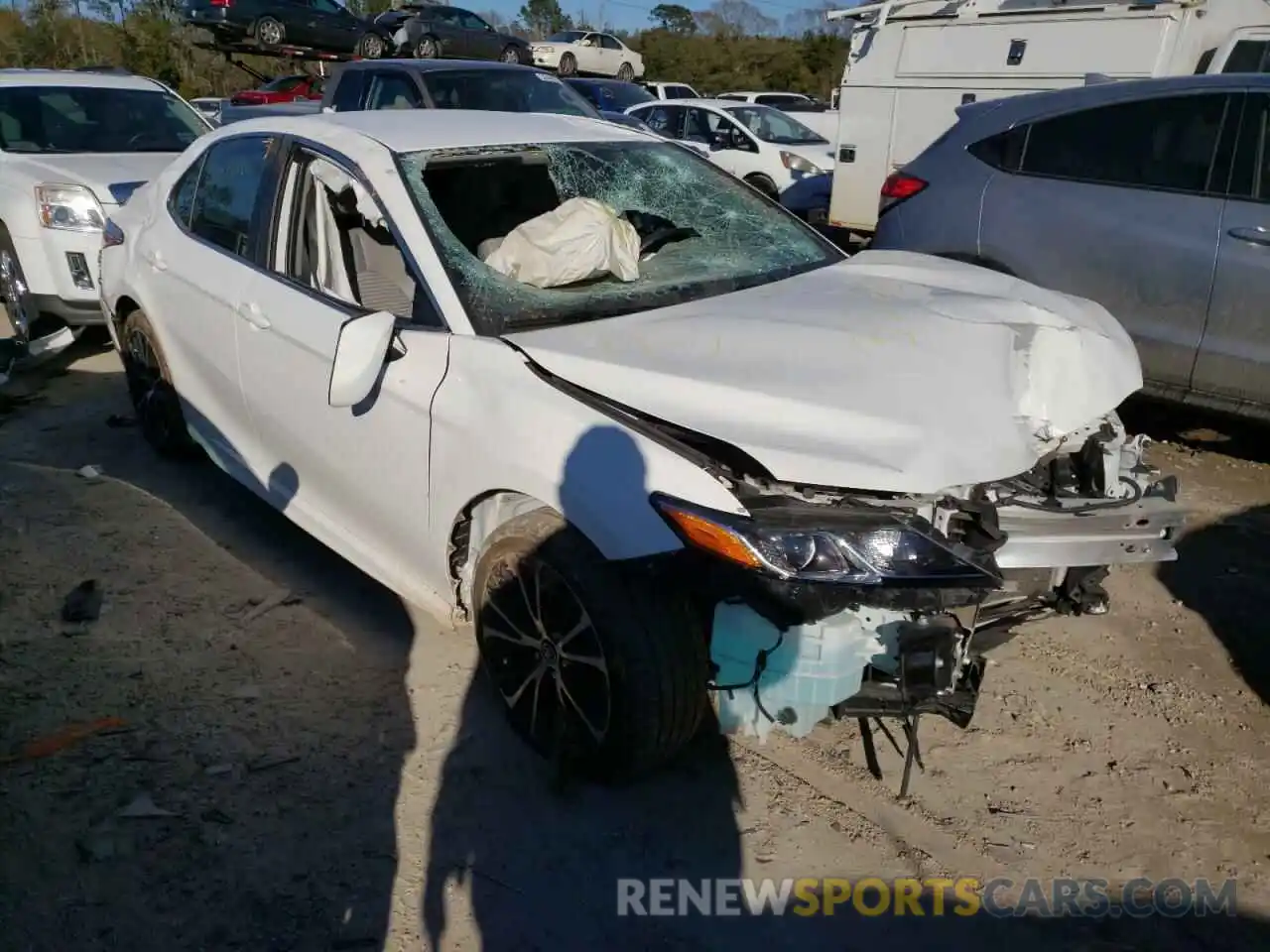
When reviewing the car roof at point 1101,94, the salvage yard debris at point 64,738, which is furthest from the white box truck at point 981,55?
the salvage yard debris at point 64,738

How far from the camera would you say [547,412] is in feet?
8.82

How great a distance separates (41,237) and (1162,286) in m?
6.63

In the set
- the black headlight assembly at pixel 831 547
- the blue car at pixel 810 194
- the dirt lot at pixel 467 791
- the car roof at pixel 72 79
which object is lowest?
the dirt lot at pixel 467 791

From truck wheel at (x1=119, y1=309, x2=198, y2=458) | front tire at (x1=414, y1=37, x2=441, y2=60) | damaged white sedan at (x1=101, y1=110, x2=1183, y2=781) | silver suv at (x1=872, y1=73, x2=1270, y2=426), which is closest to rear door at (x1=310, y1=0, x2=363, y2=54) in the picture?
front tire at (x1=414, y1=37, x2=441, y2=60)

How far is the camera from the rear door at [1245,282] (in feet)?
15.2

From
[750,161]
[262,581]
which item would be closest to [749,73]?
[750,161]

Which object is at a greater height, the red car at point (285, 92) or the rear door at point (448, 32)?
the rear door at point (448, 32)

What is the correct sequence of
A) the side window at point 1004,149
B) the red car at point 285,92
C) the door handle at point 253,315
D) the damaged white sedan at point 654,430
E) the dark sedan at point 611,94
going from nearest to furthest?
1. the damaged white sedan at point 654,430
2. the door handle at point 253,315
3. the side window at point 1004,149
4. the dark sedan at point 611,94
5. the red car at point 285,92

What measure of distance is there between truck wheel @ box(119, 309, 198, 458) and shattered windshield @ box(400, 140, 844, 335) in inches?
76.7

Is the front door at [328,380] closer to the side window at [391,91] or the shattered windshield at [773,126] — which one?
the side window at [391,91]

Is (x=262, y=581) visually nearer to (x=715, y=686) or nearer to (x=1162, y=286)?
(x=715, y=686)

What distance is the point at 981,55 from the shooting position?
8.52 m

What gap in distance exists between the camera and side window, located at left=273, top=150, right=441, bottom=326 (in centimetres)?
368

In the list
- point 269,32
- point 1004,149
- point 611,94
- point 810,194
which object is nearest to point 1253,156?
point 1004,149
